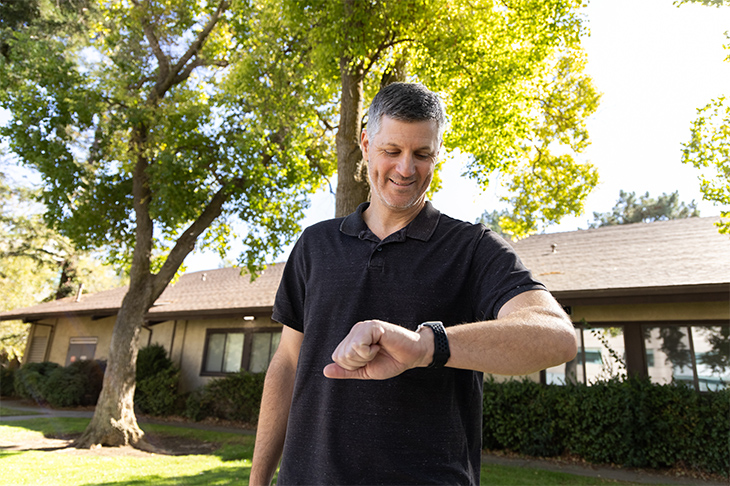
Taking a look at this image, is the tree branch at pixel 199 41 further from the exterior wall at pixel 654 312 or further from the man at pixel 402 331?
the man at pixel 402 331

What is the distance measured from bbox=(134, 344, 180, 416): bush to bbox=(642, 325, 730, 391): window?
13.4m

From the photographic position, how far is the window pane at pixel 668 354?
9.99 m

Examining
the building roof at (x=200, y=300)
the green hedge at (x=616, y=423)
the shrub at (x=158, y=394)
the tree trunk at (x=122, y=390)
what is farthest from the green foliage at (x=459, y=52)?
the shrub at (x=158, y=394)

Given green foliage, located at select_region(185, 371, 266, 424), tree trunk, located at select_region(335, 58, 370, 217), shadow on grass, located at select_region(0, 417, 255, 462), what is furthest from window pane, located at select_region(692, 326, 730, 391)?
green foliage, located at select_region(185, 371, 266, 424)

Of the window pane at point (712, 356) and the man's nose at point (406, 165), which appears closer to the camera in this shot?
the man's nose at point (406, 165)

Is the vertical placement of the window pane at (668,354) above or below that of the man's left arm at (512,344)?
above

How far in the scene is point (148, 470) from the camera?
26.3 ft

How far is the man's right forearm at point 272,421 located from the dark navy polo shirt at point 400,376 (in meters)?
0.23

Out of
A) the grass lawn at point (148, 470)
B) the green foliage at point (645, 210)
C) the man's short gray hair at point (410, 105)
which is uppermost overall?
the green foliage at point (645, 210)

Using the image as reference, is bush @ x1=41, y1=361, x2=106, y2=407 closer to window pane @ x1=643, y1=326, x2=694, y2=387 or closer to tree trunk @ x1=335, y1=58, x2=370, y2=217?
tree trunk @ x1=335, y1=58, x2=370, y2=217

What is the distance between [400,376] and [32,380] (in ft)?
69.8

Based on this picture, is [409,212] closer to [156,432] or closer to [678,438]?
[678,438]

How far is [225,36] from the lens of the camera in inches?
527

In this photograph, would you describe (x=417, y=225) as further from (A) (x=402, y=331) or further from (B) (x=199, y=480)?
(B) (x=199, y=480)
